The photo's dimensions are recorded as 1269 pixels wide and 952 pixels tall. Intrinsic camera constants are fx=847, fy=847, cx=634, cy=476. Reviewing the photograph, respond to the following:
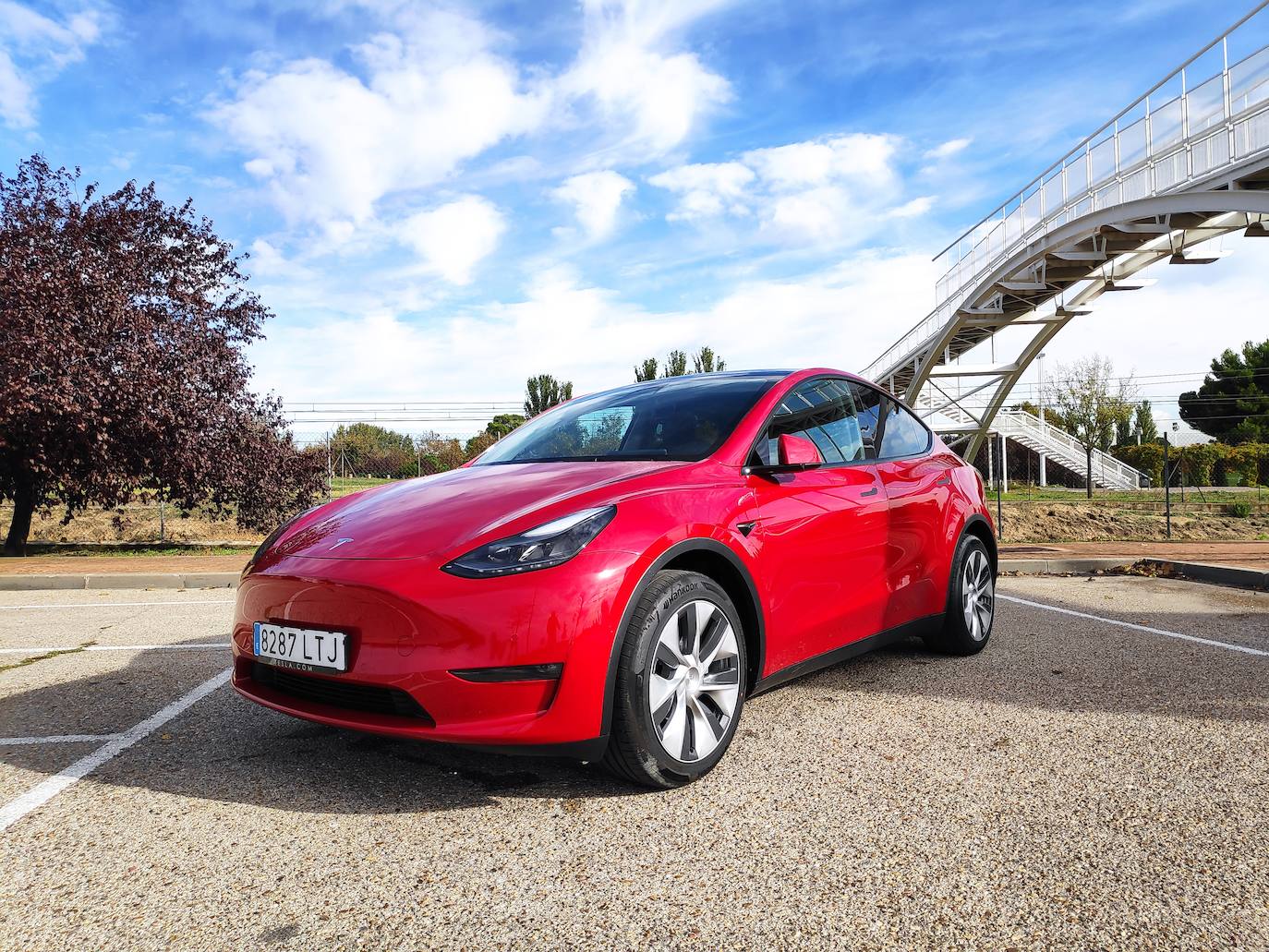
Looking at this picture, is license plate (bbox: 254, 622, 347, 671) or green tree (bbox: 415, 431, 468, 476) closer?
license plate (bbox: 254, 622, 347, 671)

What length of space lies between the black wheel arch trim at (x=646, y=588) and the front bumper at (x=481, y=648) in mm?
23

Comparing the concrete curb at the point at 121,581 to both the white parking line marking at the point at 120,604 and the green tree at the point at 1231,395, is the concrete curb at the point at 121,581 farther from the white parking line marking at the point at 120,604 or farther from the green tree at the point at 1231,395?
the green tree at the point at 1231,395

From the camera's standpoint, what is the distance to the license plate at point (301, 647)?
2.60m

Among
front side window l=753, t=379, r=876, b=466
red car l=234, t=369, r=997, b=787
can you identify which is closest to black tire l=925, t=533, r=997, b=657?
red car l=234, t=369, r=997, b=787

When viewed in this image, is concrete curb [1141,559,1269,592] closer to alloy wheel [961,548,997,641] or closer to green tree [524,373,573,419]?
alloy wheel [961,548,997,641]

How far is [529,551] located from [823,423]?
6.22 feet

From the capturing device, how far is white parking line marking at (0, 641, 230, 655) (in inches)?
204

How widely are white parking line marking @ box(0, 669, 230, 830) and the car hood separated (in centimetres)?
103

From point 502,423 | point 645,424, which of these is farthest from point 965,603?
point 502,423

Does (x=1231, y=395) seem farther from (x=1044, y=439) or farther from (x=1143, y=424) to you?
(x=1044, y=439)

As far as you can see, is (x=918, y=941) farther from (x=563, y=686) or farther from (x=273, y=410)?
(x=273, y=410)

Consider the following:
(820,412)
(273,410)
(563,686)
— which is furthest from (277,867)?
(273,410)

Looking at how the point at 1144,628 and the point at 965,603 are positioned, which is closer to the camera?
the point at 965,603

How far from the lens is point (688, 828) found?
8.16 ft
